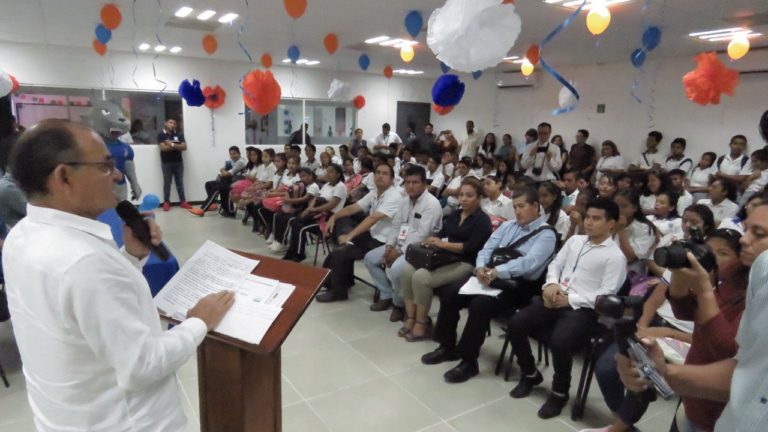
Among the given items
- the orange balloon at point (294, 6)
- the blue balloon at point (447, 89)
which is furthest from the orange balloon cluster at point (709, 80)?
the orange balloon at point (294, 6)

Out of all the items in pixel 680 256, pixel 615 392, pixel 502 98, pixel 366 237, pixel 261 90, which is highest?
pixel 502 98

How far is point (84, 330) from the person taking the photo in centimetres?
89

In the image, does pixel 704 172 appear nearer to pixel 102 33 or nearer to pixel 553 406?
pixel 553 406

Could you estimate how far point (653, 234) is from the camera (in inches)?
122

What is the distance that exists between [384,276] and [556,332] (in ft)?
5.32

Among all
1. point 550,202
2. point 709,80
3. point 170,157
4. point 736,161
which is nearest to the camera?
point 550,202

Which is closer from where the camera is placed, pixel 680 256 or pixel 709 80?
pixel 680 256

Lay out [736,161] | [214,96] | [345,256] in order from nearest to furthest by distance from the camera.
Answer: [345,256]
[736,161]
[214,96]

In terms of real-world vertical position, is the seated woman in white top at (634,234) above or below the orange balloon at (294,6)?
below

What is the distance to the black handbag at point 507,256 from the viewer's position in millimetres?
2725

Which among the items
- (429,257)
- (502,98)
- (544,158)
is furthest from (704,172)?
(429,257)

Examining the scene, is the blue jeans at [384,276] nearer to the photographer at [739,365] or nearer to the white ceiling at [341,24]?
the photographer at [739,365]

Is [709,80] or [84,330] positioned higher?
[709,80]

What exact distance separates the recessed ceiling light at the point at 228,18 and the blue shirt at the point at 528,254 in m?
4.17
